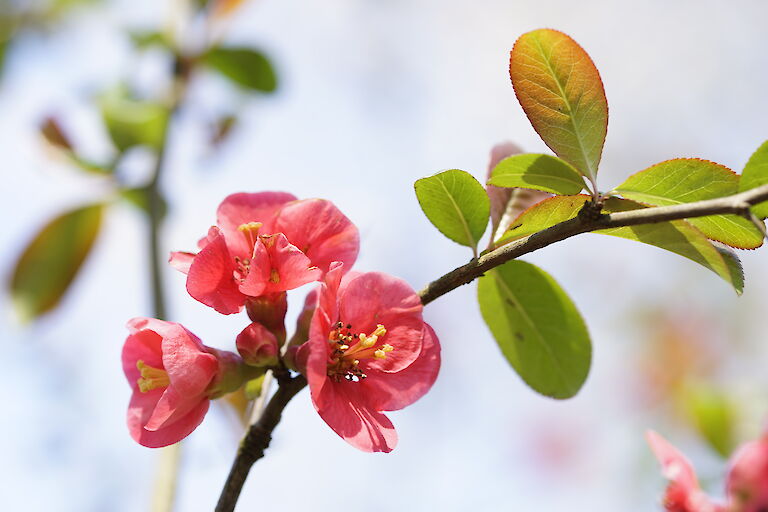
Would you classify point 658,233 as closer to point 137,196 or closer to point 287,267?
point 287,267

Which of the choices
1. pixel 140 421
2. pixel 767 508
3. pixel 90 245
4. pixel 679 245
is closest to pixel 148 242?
pixel 90 245

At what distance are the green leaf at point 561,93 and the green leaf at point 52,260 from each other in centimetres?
130

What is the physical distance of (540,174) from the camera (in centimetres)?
79

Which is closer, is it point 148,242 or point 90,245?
point 148,242

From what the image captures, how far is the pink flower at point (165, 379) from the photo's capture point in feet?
2.47

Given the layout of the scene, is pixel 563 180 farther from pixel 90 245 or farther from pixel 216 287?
pixel 90 245

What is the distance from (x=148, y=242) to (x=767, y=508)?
121cm

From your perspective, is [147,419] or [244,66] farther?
[244,66]

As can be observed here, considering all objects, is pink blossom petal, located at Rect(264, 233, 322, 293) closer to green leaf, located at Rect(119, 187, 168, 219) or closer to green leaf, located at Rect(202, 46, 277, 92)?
green leaf, located at Rect(119, 187, 168, 219)

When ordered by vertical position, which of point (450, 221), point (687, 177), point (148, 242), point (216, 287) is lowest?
point (148, 242)

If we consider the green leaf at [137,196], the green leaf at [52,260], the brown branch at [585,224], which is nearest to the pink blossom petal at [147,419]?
the brown branch at [585,224]

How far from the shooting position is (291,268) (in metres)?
0.78

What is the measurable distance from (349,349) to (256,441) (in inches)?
5.6

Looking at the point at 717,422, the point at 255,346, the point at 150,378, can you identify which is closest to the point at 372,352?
the point at 255,346
